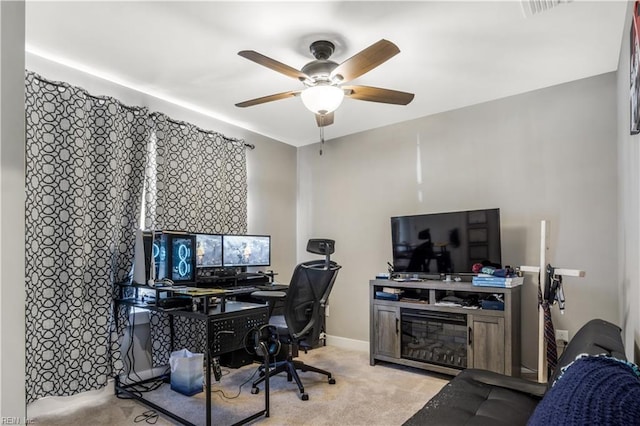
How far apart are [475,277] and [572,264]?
772 millimetres

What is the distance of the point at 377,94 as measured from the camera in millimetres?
2529

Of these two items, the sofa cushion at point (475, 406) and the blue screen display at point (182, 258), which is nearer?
the sofa cushion at point (475, 406)

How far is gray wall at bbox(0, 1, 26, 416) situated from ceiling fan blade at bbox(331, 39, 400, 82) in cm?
155

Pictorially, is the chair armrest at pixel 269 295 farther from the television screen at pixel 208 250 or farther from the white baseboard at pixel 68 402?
the white baseboard at pixel 68 402

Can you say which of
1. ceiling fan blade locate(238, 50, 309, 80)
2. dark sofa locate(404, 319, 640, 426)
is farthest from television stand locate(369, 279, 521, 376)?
ceiling fan blade locate(238, 50, 309, 80)

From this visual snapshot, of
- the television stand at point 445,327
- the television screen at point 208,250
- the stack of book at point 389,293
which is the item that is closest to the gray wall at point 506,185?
the television stand at point 445,327

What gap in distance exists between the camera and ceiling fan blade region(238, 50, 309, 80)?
2020 mm

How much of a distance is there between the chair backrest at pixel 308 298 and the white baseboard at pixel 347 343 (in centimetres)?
132

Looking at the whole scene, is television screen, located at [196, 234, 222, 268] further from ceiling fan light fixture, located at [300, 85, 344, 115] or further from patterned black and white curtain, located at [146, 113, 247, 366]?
ceiling fan light fixture, located at [300, 85, 344, 115]

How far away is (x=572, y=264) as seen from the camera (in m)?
2.98

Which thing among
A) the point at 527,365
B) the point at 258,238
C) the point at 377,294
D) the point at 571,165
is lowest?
the point at 527,365

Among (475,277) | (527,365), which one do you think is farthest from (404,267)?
(527,365)

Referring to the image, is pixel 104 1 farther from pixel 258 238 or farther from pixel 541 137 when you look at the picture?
pixel 541 137

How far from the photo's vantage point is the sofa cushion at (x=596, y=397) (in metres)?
0.70
